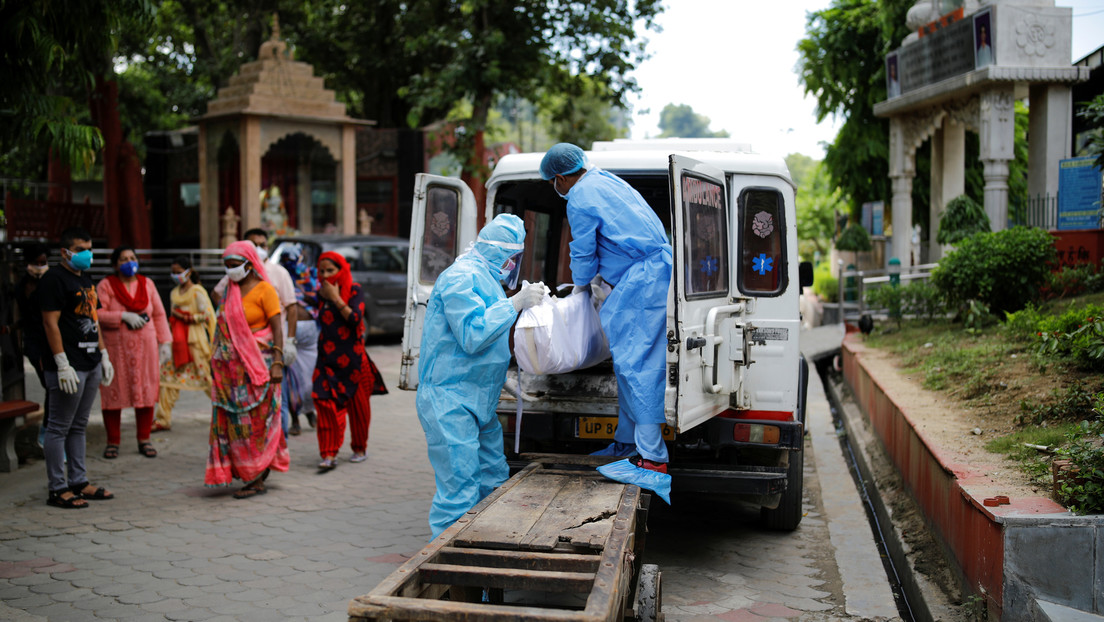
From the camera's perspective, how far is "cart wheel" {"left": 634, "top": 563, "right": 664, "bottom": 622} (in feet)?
12.9

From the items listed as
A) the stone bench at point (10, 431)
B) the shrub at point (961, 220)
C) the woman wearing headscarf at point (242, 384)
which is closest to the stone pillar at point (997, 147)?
the shrub at point (961, 220)

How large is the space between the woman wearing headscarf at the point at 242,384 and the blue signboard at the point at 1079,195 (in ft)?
31.1

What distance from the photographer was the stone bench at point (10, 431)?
7192 mm

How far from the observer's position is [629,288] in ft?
15.8

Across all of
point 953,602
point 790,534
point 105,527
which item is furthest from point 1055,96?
point 105,527

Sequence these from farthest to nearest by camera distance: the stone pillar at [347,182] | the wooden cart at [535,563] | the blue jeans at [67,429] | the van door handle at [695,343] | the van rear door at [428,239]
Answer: the stone pillar at [347,182] → the blue jeans at [67,429] → the van rear door at [428,239] → the van door handle at [695,343] → the wooden cart at [535,563]

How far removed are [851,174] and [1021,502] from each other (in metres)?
19.8

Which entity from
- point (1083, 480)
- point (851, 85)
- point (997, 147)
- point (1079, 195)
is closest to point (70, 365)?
point (1083, 480)

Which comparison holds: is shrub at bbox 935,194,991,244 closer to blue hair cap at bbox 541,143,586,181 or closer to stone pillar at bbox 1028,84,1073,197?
stone pillar at bbox 1028,84,1073,197

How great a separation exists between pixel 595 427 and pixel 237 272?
2.91 metres

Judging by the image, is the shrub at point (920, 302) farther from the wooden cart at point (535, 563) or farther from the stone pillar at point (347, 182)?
the stone pillar at point (347, 182)

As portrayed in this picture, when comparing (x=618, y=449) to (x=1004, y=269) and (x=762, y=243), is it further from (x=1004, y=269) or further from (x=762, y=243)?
(x=1004, y=269)

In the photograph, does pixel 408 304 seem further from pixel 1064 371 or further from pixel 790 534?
pixel 1064 371

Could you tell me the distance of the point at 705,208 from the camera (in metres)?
4.87
